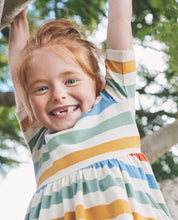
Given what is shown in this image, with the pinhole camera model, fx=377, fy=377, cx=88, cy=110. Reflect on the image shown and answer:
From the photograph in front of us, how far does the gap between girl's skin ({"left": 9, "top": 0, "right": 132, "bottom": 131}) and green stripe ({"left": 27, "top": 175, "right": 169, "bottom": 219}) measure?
200mm

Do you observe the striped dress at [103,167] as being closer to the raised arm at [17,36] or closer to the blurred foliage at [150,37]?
the raised arm at [17,36]

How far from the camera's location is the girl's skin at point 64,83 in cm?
112

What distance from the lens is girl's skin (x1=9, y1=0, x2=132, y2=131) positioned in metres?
1.12

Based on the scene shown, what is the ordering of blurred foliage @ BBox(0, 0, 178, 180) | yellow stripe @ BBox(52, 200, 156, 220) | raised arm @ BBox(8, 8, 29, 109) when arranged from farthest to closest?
1. blurred foliage @ BBox(0, 0, 178, 180)
2. raised arm @ BBox(8, 8, 29, 109)
3. yellow stripe @ BBox(52, 200, 156, 220)

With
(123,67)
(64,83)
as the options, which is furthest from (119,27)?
(64,83)

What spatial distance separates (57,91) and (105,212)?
37 cm

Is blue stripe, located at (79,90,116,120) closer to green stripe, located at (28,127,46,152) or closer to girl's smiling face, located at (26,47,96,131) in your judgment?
girl's smiling face, located at (26,47,96,131)

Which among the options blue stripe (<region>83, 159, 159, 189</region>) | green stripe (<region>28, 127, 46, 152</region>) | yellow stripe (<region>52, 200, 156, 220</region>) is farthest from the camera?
green stripe (<region>28, 127, 46, 152</region>)

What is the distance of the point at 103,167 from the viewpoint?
41.0 inches

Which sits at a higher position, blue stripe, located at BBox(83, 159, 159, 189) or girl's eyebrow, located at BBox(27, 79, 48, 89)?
girl's eyebrow, located at BBox(27, 79, 48, 89)

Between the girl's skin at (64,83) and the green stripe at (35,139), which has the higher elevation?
the girl's skin at (64,83)

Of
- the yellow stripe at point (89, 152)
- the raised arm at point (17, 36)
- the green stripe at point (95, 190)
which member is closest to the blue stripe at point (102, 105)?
the yellow stripe at point (89, 152)

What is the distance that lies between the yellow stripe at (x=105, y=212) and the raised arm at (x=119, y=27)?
1.58 ft

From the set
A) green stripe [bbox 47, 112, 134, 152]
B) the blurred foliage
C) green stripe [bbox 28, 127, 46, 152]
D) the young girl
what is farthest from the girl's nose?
the blurred foliage
